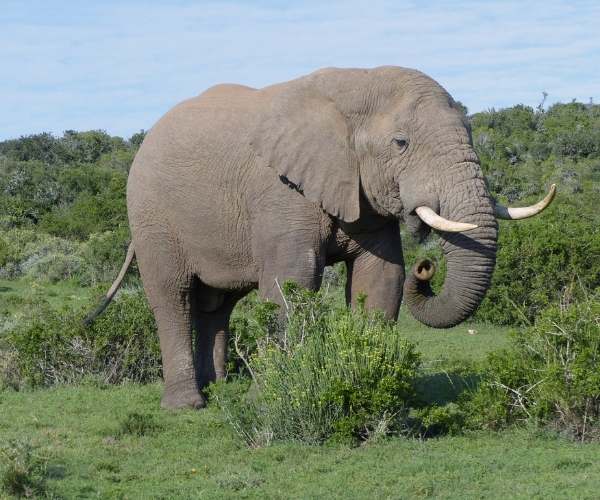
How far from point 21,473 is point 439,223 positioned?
3.20 metres

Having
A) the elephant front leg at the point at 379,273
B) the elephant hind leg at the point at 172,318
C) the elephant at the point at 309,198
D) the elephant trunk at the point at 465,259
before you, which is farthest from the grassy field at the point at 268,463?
the elephant front leg at the point at 379,273

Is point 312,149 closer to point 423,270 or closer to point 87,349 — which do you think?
point 423,270

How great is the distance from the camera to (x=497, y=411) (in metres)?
8.12

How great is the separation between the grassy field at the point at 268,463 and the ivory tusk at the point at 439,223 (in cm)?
149

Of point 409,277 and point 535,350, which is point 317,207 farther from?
point 535,350

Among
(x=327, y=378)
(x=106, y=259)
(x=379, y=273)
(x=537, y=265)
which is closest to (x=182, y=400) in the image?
(x=379, y=273)

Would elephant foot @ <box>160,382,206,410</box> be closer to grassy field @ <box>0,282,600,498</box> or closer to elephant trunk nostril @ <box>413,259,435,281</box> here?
grassy field @ <box>0,282,600,498</box>

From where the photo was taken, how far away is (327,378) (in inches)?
306

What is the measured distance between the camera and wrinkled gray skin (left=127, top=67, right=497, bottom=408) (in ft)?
26.2

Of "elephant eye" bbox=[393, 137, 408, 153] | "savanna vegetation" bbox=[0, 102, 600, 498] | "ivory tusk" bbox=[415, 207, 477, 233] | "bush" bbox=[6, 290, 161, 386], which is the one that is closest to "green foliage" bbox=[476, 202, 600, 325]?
"savanna vegetation" bbox=[0, 102, 600, 498]

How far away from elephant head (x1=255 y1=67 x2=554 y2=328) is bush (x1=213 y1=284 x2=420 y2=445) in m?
0.60

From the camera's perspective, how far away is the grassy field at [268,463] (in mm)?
6672

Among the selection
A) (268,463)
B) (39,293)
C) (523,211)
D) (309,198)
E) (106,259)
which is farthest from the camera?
(106,259)

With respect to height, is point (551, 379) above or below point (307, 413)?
above
